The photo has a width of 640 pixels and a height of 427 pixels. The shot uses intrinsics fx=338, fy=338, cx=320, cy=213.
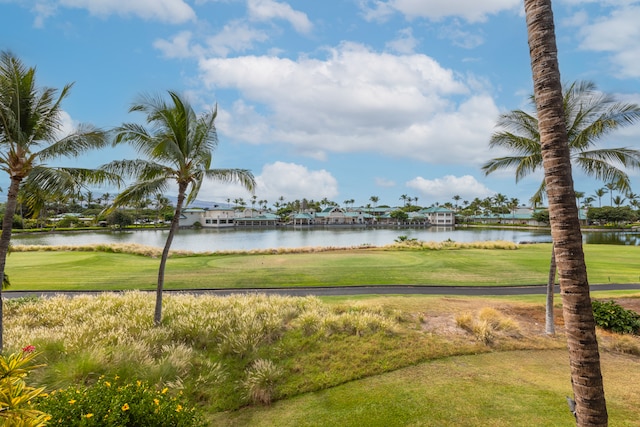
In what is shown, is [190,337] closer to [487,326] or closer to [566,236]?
[487,326]

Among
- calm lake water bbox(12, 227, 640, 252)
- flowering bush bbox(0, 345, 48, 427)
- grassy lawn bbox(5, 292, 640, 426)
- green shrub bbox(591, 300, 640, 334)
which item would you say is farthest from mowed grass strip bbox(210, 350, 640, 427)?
calm lake water bbox(12, 227, 640, 252)

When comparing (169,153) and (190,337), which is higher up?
(169,153)

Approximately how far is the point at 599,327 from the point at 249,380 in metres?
11.6

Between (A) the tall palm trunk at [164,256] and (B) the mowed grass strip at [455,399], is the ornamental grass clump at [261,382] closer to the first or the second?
(B) the mowed grass strip at [455,399]

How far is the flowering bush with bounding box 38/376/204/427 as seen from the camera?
14.0 feet

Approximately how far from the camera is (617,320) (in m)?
11.2

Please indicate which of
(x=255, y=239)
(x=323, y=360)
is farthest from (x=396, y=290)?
(x=255, y=239)

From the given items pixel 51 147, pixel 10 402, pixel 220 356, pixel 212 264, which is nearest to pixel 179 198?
pixel 51 147

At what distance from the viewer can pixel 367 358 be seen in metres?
8.80

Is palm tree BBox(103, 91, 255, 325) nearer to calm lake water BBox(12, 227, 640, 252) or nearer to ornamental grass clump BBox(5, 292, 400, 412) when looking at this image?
ornamental grass clump BBox(5, 292, 400, 412)

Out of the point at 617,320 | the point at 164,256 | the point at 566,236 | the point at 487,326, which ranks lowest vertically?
the point at 617,320

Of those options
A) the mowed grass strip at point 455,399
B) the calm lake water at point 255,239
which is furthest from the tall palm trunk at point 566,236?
the calm lake water at point 255,239

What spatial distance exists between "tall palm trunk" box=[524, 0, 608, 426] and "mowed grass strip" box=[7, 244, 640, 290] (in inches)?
642

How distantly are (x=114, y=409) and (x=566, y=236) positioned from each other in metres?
5.81
